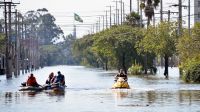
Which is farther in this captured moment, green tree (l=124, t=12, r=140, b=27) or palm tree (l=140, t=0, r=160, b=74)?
green tree (l=124, t=12, r=140, b=27)

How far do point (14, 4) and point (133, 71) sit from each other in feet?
65.0

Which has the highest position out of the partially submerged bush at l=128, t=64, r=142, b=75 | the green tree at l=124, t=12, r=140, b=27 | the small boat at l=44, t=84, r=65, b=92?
the green tree at l=124, t=12, r=140, b=27

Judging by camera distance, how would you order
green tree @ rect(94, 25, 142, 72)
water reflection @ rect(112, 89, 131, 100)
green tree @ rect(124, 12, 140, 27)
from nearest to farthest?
water reflection @ rect(112, 89, 131, 100) < green tree @ rect(94, 25, 142, 72) < green tree @ rect(124, 12, 140, 27)

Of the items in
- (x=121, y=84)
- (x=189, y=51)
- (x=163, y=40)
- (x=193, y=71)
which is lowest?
(x=121, y=84)

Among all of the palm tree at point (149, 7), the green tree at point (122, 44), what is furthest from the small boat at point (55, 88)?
the green tree at point (122, 44)

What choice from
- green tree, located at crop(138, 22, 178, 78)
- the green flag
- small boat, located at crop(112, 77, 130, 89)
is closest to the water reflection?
small boat, located at crop(112, 77, 130, 89)

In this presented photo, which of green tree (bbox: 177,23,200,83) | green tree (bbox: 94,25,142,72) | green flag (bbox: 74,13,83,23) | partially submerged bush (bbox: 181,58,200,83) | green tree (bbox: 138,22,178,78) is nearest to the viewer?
partially submerged bush (bbox: 181,58,200,83)

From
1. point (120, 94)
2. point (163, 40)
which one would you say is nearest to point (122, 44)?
point (163, 40)

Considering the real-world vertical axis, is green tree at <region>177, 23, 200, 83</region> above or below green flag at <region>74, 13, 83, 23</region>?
below

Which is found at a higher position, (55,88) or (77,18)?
(77,18)

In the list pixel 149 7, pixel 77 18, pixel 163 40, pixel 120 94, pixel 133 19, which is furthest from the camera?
pixel 77 18

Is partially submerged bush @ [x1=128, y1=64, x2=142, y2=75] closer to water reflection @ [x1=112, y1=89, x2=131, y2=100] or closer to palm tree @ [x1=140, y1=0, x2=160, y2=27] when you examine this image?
palm tree @ [x1=140, y1=0, x2=160, y2=27]

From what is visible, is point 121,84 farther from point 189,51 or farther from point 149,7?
point 149,7

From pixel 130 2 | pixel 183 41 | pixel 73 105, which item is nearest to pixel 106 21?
pixel 130 2
